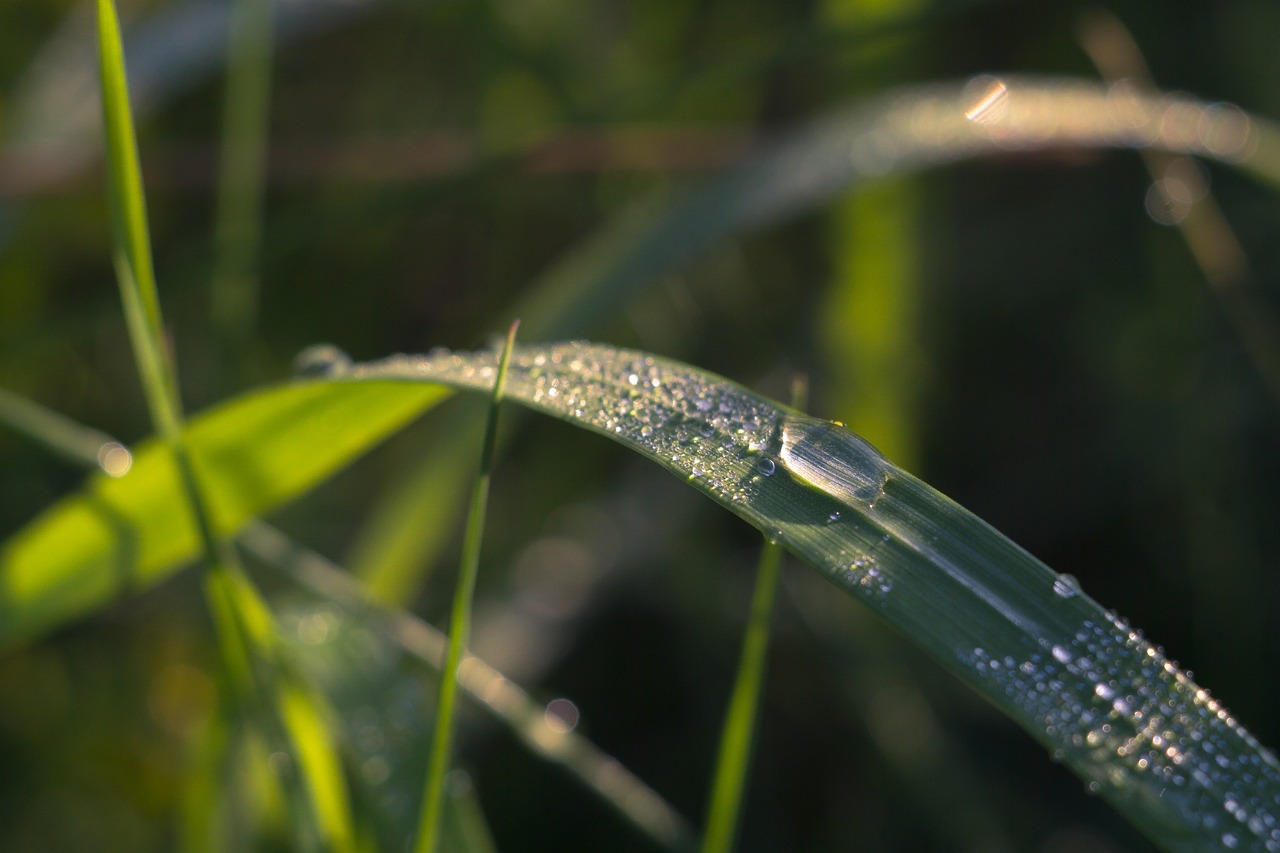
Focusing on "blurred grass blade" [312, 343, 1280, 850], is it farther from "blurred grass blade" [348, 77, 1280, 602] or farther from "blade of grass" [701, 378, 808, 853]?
"blurred grass blade" [348, 77, 1280, 602]

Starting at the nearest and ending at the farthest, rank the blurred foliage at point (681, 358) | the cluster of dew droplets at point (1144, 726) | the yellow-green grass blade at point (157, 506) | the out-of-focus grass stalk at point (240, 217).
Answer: the cluster of dew droplets at point (1144, 726) < the yellow-green grass blade at point (157, 506) < the out-of-focus grass stalk at point (240, 217) < the blurred foliage at point (681, 358)

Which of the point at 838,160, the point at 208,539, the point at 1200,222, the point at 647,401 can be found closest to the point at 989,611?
the point at 647,401

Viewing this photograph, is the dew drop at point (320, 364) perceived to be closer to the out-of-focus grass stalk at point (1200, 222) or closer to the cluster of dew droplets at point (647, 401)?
the cluster of dew droplets at point (647, 401)

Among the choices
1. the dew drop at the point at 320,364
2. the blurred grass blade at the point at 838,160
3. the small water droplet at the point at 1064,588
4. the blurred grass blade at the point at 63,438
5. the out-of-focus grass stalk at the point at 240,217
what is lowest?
the small water droplet at the point at 1064,588

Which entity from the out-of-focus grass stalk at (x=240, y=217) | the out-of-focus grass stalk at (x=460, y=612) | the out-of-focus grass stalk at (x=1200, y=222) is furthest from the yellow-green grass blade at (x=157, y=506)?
the out-of-focus grass stalk at (x=1200, y=222)

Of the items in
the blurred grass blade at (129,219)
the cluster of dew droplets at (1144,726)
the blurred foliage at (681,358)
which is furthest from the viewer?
the blurred foliage at (681,358)

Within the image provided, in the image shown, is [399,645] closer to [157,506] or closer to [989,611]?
[157,506]
